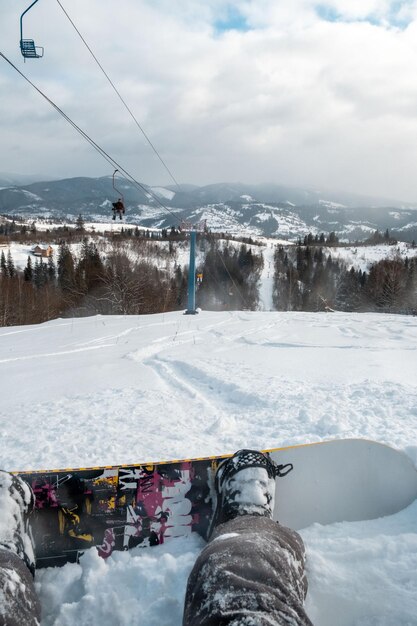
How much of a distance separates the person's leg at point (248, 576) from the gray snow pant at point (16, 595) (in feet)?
2.08

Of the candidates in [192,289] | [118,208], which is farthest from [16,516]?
[192,289]

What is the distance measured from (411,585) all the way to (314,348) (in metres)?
5.99

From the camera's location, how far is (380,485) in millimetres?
2660

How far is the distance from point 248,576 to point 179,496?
3.47 feet

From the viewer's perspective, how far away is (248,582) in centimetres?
151

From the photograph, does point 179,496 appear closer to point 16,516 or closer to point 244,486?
point 244,486

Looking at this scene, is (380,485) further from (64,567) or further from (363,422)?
(64,567)

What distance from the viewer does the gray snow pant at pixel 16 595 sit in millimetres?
1484

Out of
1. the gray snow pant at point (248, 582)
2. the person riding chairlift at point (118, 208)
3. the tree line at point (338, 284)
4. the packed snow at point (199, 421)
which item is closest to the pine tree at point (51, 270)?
the tree line at point (338, 284)

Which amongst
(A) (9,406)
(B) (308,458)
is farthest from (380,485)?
(A) (9,406)

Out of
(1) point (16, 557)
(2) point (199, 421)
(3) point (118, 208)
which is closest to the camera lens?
(1) point (16, 557)

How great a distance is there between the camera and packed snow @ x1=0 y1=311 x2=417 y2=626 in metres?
1.93

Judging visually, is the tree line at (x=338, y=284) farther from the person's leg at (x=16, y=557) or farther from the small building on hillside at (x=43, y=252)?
the small building on hillside at (x=43, y=252)

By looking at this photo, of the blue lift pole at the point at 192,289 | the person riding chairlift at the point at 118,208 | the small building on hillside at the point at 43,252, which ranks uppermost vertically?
the person riding chairlift at the point at 118,208
